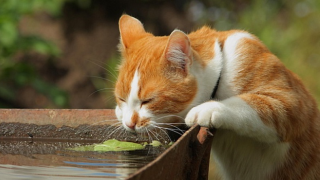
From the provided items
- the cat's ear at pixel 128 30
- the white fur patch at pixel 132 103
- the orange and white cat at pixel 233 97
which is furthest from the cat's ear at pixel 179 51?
A: the cat's ear at pixel 128 30

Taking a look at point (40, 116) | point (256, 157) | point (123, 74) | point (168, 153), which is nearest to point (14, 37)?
point (40, 116)

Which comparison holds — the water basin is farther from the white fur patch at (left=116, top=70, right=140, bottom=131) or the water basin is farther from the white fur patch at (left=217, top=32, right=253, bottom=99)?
the white fur patch at (left=217, top=32, right=253, bottom=99)

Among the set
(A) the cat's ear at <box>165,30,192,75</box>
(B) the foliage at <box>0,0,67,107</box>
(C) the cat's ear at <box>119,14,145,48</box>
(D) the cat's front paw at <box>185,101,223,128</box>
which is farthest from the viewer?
(B) the foliage at <box>0,0,67,107</box>

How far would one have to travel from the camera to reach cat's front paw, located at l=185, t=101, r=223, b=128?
2.62m

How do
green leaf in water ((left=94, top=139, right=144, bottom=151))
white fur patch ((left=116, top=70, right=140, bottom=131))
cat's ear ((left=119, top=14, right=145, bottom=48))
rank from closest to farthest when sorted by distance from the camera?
white fur patch ((left=116, top=70, right=140, bottom=131))
green leaf in water ((left=94, top=139, right=144, bottom=151))
cat's ear ((left=119, top=14, right=145, bottom=48))

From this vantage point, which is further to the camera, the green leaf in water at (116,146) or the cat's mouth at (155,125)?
the green leaf in water at (116,146)

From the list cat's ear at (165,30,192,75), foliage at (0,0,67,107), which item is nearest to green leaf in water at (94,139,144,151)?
cat's ear at (165,30,192,75)

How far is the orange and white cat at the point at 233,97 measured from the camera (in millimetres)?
2863

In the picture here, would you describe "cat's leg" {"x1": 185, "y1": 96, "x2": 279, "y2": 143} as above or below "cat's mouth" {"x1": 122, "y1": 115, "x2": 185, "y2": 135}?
below

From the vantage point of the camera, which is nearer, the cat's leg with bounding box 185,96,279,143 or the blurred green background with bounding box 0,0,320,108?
the cat's leg with bounding box 185,96,279,143

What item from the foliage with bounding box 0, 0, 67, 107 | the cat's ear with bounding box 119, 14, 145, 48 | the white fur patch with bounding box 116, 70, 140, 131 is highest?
the foliage with bounding box 0, 0, 67, 107

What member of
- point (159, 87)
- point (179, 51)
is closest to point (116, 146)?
point (159, 87)

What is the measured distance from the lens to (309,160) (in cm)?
318

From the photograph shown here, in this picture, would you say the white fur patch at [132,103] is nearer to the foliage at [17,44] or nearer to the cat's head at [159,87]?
the cat's head at [159,87]
